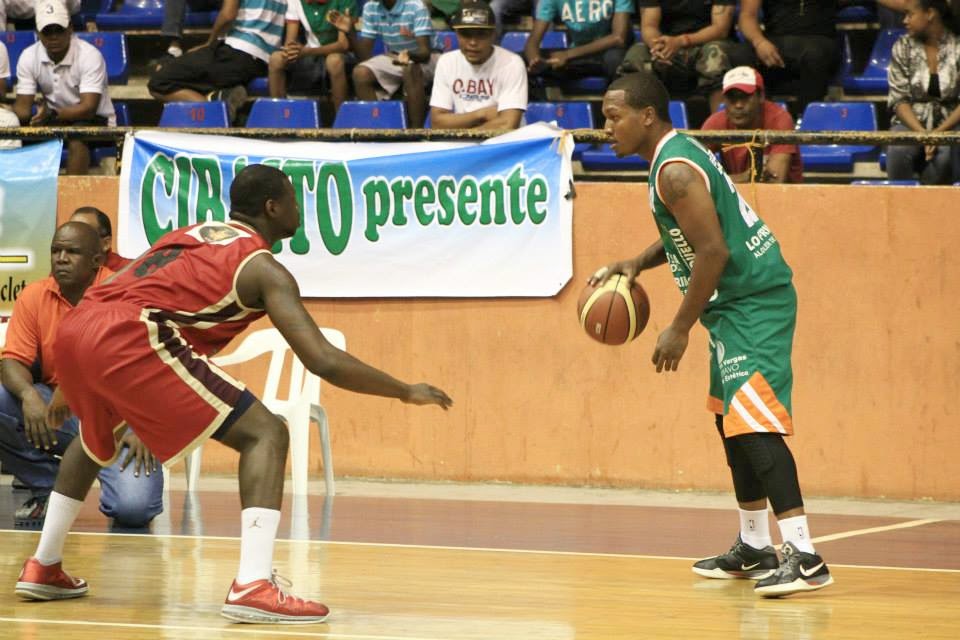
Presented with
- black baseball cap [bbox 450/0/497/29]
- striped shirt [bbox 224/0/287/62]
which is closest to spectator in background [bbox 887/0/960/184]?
black baseball cap [bbox 450/0/497/29]

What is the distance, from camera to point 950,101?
9906mm

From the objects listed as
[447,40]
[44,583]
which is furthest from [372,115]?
[44,583]

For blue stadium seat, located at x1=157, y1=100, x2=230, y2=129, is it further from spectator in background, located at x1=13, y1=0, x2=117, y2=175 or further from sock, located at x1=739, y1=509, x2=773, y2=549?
sock, located at x1=739, y1=509, x2=773, y2=549

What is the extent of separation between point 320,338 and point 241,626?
1013 millimetres

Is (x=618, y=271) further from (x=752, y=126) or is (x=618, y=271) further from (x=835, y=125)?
(x=835, y=125)

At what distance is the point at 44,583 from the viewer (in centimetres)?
564

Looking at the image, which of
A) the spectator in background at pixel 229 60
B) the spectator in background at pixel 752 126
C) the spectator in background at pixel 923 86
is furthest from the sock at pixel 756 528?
the spectator in background at pixel 229 60

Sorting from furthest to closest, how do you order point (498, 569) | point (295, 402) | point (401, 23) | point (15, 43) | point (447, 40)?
point (15, 43) → point (447, 40) → point (401, 23) → point (295, 402) → point (498, 569)

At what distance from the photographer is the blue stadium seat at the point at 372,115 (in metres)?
10.9

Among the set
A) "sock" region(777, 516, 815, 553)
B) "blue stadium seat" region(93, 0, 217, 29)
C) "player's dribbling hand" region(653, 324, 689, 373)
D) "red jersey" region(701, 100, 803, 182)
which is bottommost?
"sock" region(777, 516, 815, 553)

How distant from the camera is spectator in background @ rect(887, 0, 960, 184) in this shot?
9836 millimetres

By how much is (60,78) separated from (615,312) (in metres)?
6.69

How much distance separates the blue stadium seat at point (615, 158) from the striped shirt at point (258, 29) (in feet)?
9.46

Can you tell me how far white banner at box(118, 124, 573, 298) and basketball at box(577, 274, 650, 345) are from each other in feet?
9.44
